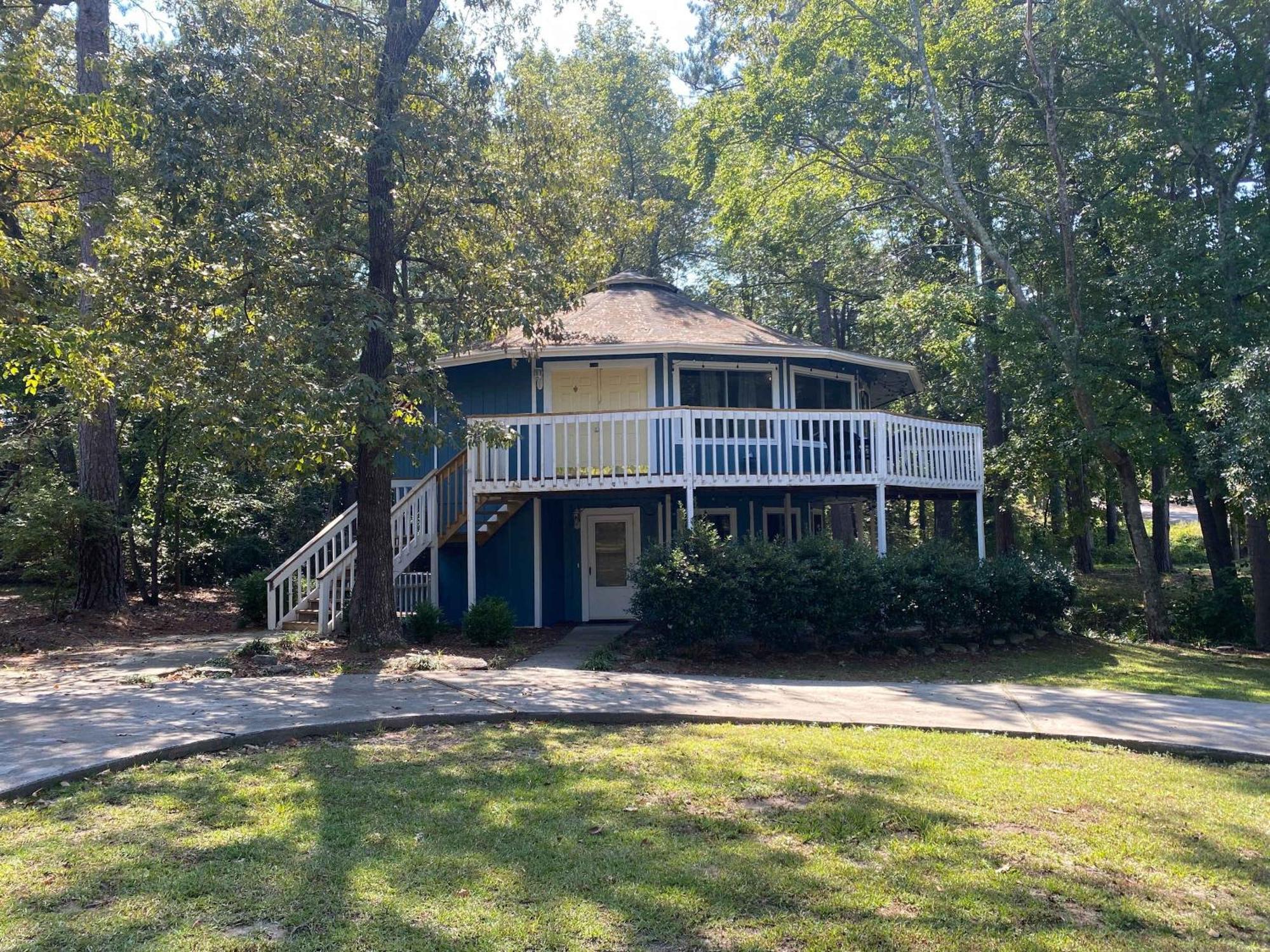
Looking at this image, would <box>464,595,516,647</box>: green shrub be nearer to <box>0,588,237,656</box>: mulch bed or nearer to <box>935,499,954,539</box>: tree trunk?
<box>0,588,237,656</box>: mulch bed

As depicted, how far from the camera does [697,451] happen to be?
1516cm

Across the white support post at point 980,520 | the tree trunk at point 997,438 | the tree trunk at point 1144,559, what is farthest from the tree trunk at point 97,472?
the tree trunk at point 997,438

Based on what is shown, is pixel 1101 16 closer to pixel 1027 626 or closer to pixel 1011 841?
pixel 1027 626

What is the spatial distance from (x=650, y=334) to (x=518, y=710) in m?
9.16

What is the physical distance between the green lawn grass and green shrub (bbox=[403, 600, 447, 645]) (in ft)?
19.9

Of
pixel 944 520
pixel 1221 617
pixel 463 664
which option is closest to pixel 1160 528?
pixel 944 520

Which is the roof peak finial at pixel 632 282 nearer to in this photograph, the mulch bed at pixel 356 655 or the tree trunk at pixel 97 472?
the mulch bed at pixel 356 655

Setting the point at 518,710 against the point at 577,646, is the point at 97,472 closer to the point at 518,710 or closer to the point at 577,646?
the point at 577,646

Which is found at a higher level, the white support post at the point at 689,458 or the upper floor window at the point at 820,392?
the upper floor window at the point at 820,392

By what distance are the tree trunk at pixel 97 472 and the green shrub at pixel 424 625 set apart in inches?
231

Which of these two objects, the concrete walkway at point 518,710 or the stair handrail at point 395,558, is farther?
the stair handrail at point 395,558

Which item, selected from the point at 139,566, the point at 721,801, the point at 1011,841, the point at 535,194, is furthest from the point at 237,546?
the point at 1011,841

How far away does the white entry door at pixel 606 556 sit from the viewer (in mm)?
16812

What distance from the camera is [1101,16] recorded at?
16.1 m
